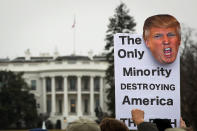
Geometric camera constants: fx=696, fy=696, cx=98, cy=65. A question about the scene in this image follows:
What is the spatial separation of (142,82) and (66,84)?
79.7 m

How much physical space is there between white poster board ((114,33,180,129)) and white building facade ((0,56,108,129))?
254 feet

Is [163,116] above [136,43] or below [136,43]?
below

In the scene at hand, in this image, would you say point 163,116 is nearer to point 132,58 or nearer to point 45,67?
point 132,58

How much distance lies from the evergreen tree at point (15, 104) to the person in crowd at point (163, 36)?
63069mm

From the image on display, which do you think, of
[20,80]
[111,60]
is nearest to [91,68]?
[20,80]

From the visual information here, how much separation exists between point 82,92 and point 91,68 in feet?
11.9

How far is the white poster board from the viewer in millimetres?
7137

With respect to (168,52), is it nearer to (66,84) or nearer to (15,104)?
(15,104)

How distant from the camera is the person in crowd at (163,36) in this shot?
7.20 m

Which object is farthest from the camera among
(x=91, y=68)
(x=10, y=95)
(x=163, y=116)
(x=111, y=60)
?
(x=91, y=68)

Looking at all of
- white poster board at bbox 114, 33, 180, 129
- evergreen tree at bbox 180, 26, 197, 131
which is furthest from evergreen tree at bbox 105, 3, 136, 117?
white poster board at bbox 114, 33, 180, 129

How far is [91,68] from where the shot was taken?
3374 inches

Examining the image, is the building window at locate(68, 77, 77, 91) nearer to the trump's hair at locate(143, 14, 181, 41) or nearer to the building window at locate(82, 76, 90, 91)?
the building window at locate(82, 76, 90, 91)

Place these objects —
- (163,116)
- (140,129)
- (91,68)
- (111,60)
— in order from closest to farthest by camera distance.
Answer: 1. (140,129)
2. (163,116)
3. (111,60)
4. (91,68)
